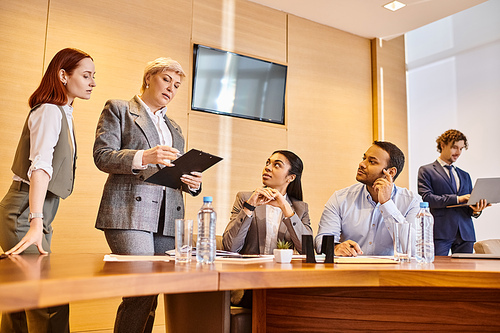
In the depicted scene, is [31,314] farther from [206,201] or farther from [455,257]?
[455,257]

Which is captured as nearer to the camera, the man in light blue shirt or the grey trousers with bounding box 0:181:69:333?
the grey trousers with bounding box 0:181:69:333

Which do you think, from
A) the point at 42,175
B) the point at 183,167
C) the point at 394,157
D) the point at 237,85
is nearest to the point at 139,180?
the point at 183,167

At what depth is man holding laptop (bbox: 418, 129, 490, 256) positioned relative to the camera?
157 inches

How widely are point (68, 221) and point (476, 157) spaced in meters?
4.24

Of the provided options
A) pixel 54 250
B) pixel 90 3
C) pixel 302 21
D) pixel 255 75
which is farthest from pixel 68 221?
pixel 302 21

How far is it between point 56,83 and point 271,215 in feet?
4.11

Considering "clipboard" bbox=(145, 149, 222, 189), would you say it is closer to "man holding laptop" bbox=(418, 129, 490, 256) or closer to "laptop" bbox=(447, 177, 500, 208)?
"laptop" bbox=(447, 177, 500, 208)

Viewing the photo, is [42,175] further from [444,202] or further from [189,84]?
[444,202]

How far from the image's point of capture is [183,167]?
76.0 inches

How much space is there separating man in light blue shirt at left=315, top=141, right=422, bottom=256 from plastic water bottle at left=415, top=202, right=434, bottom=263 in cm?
59

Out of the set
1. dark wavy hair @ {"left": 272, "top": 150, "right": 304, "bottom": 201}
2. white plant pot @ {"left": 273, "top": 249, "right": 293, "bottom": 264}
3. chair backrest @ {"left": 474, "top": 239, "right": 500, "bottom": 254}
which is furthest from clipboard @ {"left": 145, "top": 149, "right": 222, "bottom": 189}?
chair backrest @ {"left": 474, "top": 239, "right": 500, "bottom": 254}

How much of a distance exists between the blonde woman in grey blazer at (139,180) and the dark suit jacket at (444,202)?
2505mm

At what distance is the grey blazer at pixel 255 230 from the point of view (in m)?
2.38

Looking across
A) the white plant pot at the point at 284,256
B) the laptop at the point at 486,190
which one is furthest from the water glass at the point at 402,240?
the laptop at the point at 486,190
